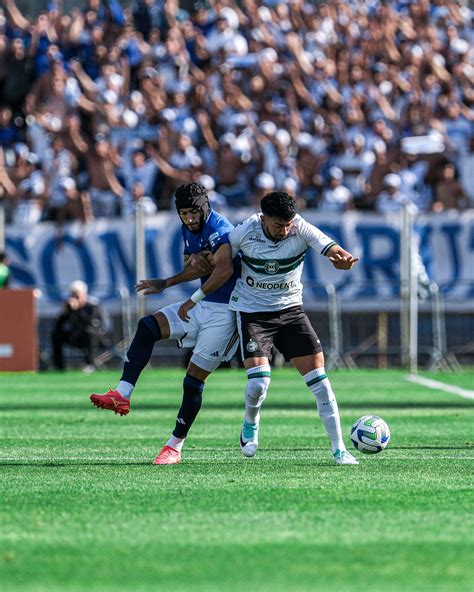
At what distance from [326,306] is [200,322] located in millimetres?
14416

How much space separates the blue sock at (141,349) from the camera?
413 inches

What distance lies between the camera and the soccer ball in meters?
10.4

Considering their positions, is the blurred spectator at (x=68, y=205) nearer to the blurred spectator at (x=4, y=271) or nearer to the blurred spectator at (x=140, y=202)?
the blurred spectator at (x=140, y=202)

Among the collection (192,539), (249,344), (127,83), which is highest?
(127,83)

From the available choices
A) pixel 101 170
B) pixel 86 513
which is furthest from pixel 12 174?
pixel 86 513

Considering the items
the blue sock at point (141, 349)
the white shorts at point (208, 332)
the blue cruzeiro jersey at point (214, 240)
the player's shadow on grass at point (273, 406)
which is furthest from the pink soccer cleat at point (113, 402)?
the player's shadow on grass at point (273, 406)

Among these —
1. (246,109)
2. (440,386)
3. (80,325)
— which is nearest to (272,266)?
(440,386)

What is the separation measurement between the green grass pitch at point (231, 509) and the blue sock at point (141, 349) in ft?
2.23

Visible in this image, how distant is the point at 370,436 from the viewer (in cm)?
1045

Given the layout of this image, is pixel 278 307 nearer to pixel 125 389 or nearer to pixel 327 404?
pixel 327 404

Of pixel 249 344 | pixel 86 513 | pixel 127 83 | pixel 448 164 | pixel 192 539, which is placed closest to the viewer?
pixel 192 539

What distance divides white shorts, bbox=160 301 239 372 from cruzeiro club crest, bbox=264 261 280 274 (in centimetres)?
59

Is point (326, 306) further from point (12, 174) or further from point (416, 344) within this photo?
point (12, 174)

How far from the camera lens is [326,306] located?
24938 mm
